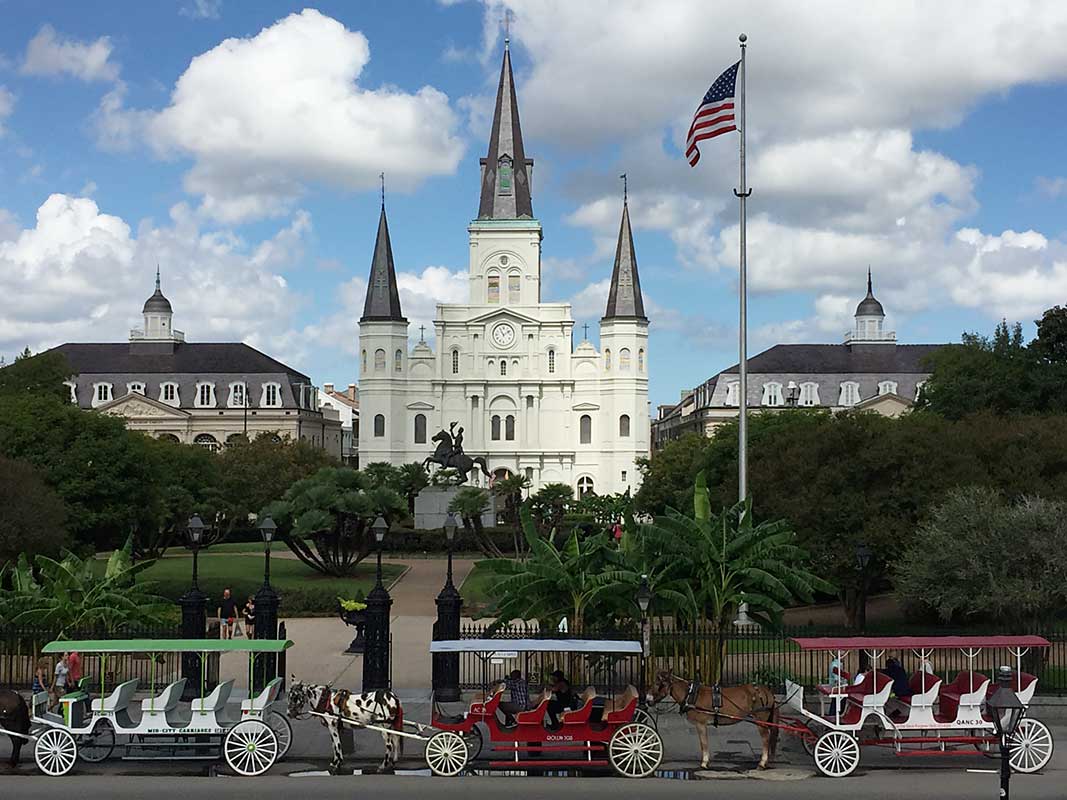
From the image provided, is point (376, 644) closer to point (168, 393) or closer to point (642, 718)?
point (642, 718)

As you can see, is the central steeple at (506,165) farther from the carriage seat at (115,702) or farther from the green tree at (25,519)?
the carriage seat at (115,702)

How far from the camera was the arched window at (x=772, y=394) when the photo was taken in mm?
96438

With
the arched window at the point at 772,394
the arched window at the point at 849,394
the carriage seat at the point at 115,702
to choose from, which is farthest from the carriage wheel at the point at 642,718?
the arched window at the point at 849,394

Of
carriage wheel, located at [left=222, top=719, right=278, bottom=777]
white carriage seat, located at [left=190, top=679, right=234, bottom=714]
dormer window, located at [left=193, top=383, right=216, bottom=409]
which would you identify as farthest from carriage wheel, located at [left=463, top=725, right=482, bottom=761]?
dormer window, located at [left=193, top=383, right=216, bottom=409]

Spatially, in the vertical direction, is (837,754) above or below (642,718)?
below

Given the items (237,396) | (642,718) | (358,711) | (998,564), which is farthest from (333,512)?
(237,396)

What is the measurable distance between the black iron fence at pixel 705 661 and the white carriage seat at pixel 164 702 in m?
4.91

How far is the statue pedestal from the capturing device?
6044cm

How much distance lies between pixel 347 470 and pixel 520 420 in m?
50.5

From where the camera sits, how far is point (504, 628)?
72.6ft

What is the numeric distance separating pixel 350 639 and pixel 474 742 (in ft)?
46.1

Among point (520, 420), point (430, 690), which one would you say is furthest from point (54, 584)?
point (520, 420)

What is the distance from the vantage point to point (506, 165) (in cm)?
9444

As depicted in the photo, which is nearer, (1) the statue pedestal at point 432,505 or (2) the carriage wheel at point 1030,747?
(2) the carriage wheel at point 1030,747
